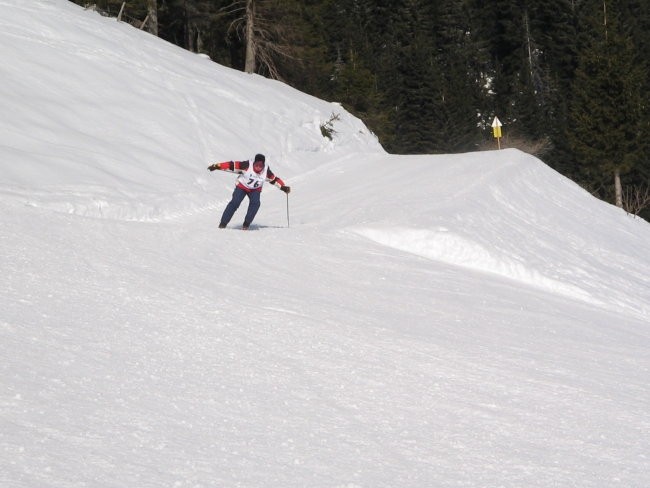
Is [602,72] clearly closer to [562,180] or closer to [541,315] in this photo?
[562,180]

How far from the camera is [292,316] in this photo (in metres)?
8.27

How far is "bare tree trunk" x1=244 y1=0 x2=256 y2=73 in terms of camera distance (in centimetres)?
3234

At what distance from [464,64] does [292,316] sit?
64.2 meters

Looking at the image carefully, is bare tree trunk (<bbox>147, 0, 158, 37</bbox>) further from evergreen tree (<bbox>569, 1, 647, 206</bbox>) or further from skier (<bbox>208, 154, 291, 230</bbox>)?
evergreen tree (<bbox>569, 1, 647, 206</bbox>)

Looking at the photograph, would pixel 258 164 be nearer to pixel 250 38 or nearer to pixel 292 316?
pixel 292 316

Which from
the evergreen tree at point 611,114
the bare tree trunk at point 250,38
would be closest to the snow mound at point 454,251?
the bare tree trunk at point 250,38

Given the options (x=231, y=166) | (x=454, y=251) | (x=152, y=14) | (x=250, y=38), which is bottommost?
(x=454, y=251)

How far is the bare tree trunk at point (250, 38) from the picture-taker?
32.3 metres

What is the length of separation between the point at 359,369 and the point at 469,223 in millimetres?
9244

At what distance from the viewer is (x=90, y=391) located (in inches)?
211

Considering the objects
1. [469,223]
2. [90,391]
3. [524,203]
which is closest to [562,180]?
[524,203]

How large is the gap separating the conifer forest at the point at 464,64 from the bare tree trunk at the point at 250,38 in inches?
2.6

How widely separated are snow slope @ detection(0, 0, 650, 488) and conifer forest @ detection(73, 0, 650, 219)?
13.3 metres

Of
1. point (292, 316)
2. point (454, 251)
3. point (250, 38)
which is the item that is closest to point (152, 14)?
point (250, 38)
